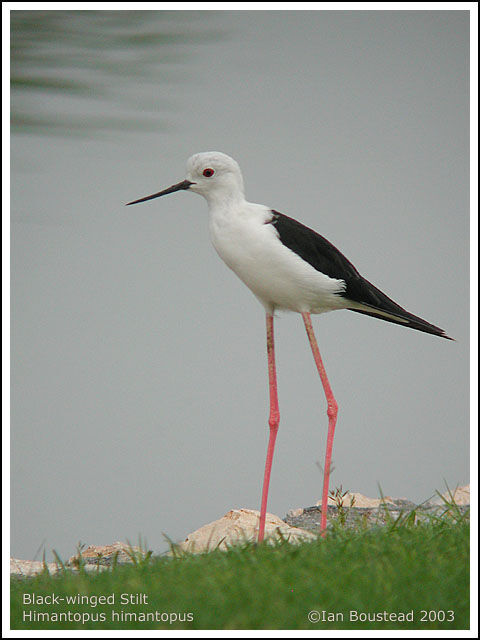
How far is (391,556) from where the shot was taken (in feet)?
9.19

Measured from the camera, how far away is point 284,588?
240 centimetres

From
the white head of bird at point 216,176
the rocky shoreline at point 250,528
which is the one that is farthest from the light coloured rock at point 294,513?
the white head of bird at point 216,176

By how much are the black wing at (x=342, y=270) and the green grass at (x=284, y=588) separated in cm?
104

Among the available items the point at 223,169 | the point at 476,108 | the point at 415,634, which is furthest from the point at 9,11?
the point at 415,634

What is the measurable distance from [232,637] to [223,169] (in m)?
1.90

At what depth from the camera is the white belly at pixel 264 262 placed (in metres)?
3.26

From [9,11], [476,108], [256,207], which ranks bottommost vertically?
[256,207]

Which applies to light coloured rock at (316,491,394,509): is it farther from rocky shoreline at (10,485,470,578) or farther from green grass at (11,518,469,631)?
green grass at (11,518,469,631)

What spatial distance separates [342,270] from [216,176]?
0.68 metres

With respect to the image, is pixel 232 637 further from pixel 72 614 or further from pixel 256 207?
pixel 256 207

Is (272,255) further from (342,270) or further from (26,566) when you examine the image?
(26,566)

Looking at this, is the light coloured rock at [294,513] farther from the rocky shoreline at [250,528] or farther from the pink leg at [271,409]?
the pink leg at [271,409]

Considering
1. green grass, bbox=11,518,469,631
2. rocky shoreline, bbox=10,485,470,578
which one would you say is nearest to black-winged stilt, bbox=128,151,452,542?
rocky shoreline, bbox=10,485,470,578

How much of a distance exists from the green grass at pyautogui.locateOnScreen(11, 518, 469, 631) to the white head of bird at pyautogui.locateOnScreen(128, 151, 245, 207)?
145 cm
